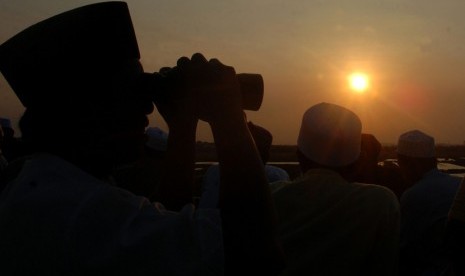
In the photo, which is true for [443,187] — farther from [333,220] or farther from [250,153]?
[250,153]

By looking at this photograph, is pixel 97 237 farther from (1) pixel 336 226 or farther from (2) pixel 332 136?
(2) pixel 332 136

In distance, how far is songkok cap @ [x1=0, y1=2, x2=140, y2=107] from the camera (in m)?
1.52

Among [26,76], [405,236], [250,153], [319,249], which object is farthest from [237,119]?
[405,236]

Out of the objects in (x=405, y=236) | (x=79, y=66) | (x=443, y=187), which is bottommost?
(x=405, y=236)

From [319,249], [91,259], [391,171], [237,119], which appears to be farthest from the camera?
[391,171]

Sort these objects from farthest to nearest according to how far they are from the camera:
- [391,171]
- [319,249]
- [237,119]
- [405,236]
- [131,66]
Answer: [391,171]
[405,236]
[319,249]
[131,66]
[237,119]

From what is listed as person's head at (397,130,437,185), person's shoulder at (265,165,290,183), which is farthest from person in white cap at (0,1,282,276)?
person's head at (397,130,437,185)

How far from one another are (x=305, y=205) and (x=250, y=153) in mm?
1649

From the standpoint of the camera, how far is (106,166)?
5.14 ft

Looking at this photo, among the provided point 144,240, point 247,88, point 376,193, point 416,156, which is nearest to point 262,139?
point 416,156

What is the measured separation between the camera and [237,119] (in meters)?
1.40

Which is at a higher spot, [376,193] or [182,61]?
[182,61]

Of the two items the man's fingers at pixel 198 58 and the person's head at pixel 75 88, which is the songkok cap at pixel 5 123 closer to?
the person's head at pixel 75 88

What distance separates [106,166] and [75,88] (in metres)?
0.25
